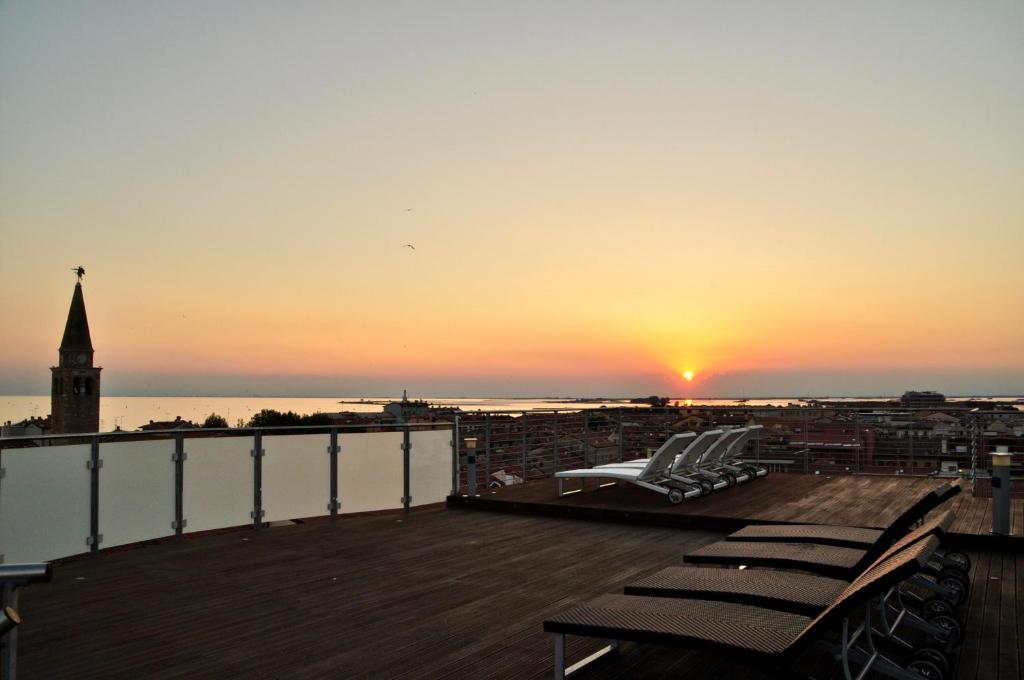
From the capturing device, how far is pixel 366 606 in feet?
14.6

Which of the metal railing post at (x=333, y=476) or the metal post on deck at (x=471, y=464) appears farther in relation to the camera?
the metal post on deck at (x=471, y=464)

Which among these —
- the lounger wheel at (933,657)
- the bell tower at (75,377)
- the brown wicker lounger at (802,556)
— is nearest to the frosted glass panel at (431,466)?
the brown wicker lounger at (802,556)

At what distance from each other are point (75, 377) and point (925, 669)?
85.9m

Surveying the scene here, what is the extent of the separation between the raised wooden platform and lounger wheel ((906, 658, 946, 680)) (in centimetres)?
377

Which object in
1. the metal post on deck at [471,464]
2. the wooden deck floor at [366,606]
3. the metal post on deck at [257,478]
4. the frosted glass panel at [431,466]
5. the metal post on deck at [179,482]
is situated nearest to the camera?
the wooden deck floor at [366,606]

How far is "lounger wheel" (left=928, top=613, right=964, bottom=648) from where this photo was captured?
11.5 feet

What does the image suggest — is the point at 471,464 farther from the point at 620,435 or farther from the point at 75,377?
the point at 75,377

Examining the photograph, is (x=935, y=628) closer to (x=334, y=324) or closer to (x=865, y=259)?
(x=865, y=259)

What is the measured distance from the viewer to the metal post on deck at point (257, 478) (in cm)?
743

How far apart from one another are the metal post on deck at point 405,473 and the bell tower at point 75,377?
259ft

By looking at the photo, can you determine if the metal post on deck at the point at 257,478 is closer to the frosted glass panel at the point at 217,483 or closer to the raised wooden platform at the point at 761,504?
the frosted glass panel at the point at 217,483

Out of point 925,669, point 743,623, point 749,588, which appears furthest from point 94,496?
point 925,669

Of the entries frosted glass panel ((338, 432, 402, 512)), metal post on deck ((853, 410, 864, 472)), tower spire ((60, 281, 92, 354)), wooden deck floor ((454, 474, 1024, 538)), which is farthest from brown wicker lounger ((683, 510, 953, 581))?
tower spire ((60, 281, 92, 354))

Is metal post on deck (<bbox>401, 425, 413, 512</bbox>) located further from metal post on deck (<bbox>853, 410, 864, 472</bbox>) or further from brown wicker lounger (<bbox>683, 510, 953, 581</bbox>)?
metal post on deck (<bbox>853, 410, 864, 472</bbox>)
